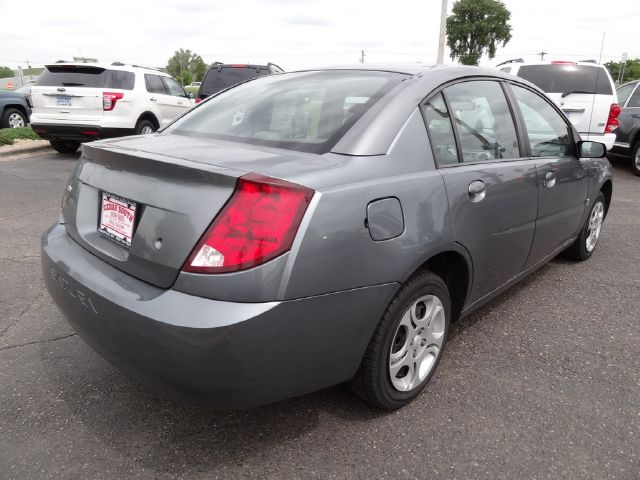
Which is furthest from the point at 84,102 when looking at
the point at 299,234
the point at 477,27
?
the point at 477,27

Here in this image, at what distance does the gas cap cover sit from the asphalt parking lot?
87cm

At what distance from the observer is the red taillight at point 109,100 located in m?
9.13

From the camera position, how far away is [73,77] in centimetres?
923

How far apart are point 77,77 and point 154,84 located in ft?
5.38

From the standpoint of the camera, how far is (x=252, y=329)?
5.36ft

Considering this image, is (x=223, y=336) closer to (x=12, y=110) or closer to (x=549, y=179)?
(x=549, y=179)

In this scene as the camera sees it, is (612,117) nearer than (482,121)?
No

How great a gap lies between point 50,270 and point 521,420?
216 cm

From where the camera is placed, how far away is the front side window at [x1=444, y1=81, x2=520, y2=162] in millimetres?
2518

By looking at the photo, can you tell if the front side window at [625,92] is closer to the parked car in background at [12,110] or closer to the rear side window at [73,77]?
the rear side window at [73,77]

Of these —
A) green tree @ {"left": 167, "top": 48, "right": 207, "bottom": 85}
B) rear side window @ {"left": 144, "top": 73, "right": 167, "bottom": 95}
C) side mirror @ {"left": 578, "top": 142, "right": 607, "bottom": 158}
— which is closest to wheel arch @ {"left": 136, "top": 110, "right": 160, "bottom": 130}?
rear side window @ {"left": 144, "top": 73, "right": 167, "bottom": 95}

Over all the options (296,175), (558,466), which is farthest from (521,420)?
(296,175)

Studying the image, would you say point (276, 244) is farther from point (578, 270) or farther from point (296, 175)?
point (578, 270)

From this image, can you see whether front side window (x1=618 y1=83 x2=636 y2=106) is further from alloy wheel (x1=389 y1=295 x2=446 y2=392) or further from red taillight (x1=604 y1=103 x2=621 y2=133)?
alloy wheel (x1=389 y1=295 x2=446 y2=392)
